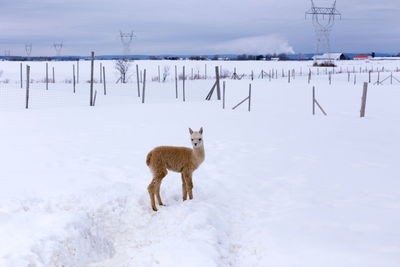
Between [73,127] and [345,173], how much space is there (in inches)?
400

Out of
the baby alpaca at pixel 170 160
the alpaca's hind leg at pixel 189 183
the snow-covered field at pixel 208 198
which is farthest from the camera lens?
the alpaca's hind leg at pixel 189 183

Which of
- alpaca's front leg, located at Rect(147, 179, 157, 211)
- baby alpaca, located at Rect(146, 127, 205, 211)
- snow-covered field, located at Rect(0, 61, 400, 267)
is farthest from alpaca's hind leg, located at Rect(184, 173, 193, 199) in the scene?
alpaca's front leg, located at Rect(147, 179, 157, 211)

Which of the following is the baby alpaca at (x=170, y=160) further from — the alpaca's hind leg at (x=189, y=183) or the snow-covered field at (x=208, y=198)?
the snow-covered field at (x=208, y=198)

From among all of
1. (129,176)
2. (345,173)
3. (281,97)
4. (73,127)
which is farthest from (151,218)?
(281,97)

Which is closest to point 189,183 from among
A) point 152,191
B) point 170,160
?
point 170,160

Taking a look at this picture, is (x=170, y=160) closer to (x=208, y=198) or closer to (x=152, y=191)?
(x=152, y=191)

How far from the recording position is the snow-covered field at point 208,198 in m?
6.30

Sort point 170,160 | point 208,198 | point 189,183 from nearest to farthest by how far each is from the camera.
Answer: point 170,160
point 189,183
point 208,198

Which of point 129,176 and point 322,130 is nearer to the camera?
point 129,176

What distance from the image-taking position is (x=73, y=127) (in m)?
16.3

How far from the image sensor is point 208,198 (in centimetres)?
843

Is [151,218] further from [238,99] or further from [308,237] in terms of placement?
[238,99]

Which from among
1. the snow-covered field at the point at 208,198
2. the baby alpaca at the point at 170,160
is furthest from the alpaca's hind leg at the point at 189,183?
the snow-covered field at the point at 208,198

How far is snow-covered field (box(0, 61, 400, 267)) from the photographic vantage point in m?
6.30
